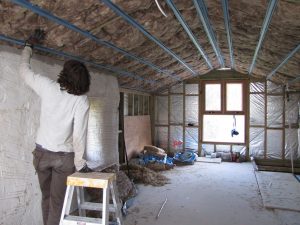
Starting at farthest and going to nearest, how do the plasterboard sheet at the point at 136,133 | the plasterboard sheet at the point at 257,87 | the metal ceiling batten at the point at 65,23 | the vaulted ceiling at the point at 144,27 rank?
the plasterboard sheet at the point at 257,87, the plasterboard sheet at the point at 136,133, the vaulted ceiling at the point at 144,27, the metal ceiling batten at the point at 65,23

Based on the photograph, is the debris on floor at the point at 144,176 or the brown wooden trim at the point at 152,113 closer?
the debris on floor at the point at 144,176

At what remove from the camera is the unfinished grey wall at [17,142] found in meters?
2.51

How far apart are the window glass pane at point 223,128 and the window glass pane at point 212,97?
0.88 ft

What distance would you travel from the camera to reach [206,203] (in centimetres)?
451

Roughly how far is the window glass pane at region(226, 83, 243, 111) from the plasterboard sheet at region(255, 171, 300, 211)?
84.4 inches

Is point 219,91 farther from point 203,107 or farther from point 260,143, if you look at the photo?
point 260,143

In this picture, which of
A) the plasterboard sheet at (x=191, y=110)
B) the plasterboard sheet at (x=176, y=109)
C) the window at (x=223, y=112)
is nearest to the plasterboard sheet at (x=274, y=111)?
the window at (x=223, y=112)

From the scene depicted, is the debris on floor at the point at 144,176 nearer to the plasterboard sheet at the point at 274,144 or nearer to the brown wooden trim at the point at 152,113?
the brown wooden trim at the point at 152,113

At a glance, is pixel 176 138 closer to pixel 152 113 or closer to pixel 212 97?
pixel 152 113

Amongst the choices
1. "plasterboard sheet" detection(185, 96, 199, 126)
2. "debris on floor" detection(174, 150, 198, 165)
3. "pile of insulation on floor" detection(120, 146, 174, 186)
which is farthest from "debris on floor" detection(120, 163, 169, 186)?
"plasterboard sheet" detection(185, 96, 199, 126)

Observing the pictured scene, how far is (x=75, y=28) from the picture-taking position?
8.79 feet

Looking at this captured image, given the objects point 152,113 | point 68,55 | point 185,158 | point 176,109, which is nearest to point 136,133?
point 185,158

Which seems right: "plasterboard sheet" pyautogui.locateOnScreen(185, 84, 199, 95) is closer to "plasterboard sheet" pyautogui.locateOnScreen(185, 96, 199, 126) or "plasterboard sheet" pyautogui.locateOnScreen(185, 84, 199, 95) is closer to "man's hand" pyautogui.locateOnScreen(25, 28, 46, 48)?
"plasterboard sheet" pyautogui.locateOnScreen(185, 96, 199, 126)

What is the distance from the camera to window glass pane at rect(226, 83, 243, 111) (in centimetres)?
801
